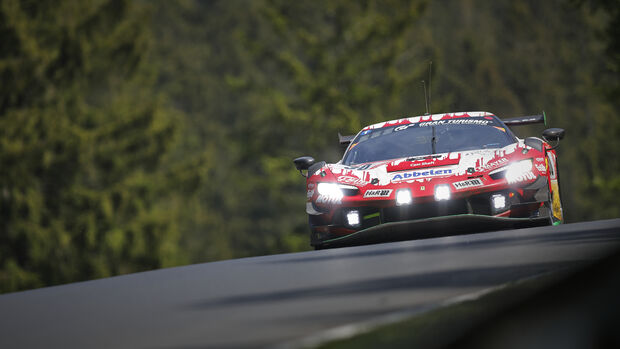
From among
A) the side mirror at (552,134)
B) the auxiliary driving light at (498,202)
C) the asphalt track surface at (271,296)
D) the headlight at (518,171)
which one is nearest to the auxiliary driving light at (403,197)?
the auxiliary driving light at (498,202)

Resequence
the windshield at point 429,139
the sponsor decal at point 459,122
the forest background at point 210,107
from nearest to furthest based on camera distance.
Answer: the windshield at point 429,139
the sponsor decal at point 459,122
the forest background at point 210,107

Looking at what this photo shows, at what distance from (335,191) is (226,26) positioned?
52.7m

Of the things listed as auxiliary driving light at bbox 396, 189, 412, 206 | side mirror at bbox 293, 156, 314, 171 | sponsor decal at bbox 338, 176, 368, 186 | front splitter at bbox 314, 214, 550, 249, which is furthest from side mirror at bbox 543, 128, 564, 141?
side mirror at bbox 293, 156, 314, 171

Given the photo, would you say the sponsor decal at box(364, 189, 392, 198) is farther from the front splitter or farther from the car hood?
the front splitter

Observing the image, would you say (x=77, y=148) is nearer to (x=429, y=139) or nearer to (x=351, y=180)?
(x=429, y=139)

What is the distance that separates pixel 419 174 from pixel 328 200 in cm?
85

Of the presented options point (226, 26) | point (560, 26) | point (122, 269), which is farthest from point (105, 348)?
point (560, 26)

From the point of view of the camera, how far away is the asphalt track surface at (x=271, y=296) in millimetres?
2711

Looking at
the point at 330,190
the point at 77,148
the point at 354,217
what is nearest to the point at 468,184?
the point at 354,217

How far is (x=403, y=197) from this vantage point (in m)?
7.89

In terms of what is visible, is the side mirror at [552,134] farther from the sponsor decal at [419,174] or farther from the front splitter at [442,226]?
the sponsor decal at [419,174]

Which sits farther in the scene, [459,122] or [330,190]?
[459,122]

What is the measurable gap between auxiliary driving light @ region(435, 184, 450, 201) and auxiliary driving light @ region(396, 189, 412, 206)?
225mm

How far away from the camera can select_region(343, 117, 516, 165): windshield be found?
9.19m
